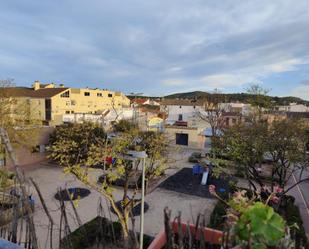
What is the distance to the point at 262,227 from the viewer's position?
180 centimetres

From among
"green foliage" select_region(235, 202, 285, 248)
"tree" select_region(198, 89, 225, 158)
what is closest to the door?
"tree" select_region(198, 89, 225, 158)

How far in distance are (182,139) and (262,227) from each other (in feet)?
93.5

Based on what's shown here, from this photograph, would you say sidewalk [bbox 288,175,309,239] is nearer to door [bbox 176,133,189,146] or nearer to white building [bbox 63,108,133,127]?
door [bbox 176,133,189,146]

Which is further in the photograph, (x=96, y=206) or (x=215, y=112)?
(x=215, y=112)

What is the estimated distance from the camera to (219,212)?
10.0 metres

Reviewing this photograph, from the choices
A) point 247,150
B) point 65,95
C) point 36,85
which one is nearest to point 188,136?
point 247,150

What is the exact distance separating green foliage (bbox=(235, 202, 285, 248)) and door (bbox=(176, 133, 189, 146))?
27.9 metres

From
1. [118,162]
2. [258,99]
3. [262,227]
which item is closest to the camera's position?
[262,227]

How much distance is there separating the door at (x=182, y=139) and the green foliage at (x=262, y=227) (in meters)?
27.9

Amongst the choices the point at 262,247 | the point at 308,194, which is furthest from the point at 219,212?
the point at 262,247

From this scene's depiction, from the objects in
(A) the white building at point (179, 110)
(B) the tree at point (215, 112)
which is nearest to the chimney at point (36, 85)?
(A) the white building at point (179, 110)

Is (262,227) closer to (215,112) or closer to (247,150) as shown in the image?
(247,150)

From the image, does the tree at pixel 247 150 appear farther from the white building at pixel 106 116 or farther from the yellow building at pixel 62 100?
the yellow building at pixel 62 100

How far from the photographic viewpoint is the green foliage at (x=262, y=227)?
5.84 ft
